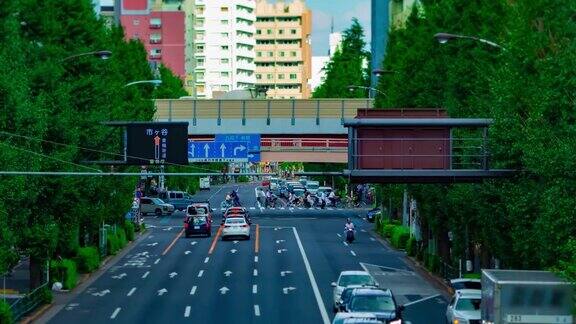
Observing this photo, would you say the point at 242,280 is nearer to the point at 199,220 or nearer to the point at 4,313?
the point at 4,313

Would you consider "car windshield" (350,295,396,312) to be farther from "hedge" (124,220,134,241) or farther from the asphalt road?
"hedge" (124,220,134,241)

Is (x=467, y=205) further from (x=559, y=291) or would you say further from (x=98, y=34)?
(x=98, y=34)

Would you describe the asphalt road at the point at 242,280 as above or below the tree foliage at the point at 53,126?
below

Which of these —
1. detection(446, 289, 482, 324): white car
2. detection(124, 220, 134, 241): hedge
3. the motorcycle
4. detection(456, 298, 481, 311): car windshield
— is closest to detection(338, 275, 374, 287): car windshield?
detection(446, 289, 482, 324): white car

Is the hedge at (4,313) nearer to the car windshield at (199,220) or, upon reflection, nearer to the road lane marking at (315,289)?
the road lane marking at (315,289)

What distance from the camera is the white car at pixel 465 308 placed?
45.4 meters

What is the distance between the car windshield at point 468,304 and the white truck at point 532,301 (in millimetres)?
8055

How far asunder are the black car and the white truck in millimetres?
57518

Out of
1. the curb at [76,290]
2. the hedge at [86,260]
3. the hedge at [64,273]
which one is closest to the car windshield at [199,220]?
the curb at [76,290]

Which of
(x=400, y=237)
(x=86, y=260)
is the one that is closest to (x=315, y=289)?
(x=86, y=260)

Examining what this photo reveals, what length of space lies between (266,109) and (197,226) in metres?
13.7

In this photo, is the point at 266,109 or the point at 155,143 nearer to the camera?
the point at 155,143

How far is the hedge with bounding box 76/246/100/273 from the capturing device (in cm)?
6950

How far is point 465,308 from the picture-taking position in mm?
46594
